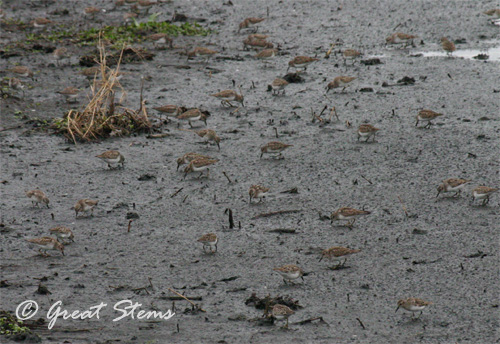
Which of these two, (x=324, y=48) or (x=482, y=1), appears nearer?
(x=324, y=48)

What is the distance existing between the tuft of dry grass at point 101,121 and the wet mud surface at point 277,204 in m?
0.28

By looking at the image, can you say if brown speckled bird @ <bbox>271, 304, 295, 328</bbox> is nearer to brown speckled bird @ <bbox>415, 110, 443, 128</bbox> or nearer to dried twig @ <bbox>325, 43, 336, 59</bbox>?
brown speckled bird @ <bbox>415, 110, 443, 128</bbox>

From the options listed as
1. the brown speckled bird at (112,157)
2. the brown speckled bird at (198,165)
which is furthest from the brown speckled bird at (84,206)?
the brown speckled bird at (198,165)

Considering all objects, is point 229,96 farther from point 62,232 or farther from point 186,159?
point 62,232

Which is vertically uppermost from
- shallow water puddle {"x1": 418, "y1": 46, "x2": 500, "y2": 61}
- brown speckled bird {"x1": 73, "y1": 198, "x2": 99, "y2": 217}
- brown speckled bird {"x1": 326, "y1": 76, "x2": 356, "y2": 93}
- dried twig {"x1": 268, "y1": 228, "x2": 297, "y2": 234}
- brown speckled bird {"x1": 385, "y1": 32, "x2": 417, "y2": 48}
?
brown speckled bird {"x1": 385, "y1": 32, "x2": 417, "y2": 48}

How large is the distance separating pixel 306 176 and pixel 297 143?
131 cm

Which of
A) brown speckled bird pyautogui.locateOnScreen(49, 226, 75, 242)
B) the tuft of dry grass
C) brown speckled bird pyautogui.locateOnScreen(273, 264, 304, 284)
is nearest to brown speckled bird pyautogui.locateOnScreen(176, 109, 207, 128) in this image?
the tuft of dry grass

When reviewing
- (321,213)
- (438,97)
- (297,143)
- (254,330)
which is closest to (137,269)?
(254,330)

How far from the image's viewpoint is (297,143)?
11.6 meters

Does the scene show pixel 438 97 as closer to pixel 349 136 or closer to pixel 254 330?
pixel 349 136

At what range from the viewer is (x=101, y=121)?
39.9 feet

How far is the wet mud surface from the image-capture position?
6980 millimetres

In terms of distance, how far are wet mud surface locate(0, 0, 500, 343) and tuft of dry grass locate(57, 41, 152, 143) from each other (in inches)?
11.1

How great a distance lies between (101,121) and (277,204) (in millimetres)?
4066
